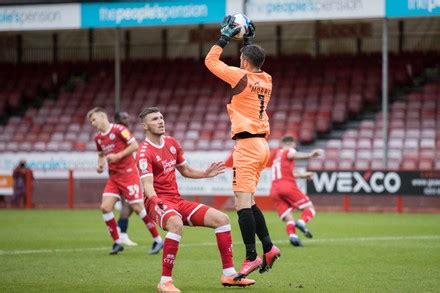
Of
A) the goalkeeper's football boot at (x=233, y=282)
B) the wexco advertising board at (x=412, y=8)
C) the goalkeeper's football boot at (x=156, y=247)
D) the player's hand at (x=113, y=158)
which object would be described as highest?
the wexco advertising board at (x=412, y=8)

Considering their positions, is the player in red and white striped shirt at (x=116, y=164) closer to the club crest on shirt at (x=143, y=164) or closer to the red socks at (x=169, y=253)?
the club crest on shirt at (x=143, y=164)

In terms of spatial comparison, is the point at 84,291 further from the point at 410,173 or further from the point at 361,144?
the point at 361,144

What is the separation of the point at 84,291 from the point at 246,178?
6.83ft

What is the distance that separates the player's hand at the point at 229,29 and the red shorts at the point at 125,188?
5.43 meters

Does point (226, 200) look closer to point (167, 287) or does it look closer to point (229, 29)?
point (229, 29)

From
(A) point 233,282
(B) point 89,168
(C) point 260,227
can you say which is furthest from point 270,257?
(B) point 89,168

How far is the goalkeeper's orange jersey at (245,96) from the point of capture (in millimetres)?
10539

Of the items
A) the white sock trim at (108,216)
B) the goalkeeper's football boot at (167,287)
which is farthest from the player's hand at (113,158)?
the goalkeeper's football boot at (167,287)

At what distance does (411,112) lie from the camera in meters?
29.9

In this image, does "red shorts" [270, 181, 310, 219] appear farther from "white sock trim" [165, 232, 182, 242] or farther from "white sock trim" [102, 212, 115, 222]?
"white sock trim" [165, 232, 182, 242]

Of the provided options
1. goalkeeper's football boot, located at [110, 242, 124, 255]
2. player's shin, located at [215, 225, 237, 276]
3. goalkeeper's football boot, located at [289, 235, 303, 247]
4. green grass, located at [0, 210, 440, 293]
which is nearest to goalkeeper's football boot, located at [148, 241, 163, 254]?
green grass, located at [0, 210, 440, 293]

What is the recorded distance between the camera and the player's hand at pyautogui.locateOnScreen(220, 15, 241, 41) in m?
10.5

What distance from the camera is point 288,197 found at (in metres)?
16.9

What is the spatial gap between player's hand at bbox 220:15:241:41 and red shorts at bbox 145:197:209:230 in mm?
1826
